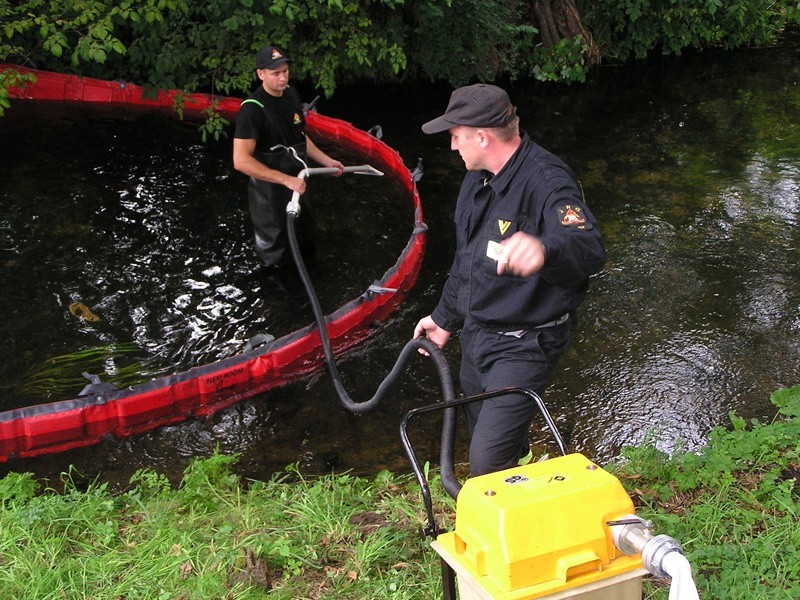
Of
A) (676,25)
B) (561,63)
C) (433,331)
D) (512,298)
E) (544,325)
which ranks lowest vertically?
(676,25)

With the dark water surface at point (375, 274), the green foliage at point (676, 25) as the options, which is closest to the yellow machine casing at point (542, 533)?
the dark water surface at point (375, 274)

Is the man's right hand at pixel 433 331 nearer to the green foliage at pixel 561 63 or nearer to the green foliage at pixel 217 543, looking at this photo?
the green foliage at pixel 217 543

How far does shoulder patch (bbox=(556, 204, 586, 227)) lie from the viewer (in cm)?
289

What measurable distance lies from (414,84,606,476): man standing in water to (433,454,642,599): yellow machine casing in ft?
3.20

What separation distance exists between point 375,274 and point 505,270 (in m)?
4.19

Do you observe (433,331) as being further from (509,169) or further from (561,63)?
(561,63)

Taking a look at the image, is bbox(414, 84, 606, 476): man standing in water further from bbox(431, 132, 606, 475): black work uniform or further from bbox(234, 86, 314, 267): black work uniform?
bbox(234, 86, 314, 267): black work uniform

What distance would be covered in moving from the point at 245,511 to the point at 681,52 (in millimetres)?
13635

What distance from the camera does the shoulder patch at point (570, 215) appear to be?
2893mm

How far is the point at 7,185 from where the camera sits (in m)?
8.90

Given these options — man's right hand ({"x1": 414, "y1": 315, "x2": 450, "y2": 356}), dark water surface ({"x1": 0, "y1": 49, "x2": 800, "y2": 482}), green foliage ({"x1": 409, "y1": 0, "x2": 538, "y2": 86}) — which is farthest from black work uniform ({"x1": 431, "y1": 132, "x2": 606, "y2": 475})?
green foliage ({"x1": 409, "y1": 0, "x2": 538, "y2": 86})

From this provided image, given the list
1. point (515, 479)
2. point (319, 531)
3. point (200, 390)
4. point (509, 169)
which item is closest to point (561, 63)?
point (200, 390)

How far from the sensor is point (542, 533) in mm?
2033

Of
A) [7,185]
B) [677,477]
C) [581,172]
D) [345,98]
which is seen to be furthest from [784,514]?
[345,98]
